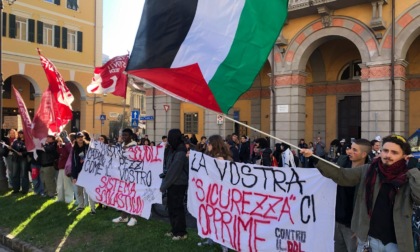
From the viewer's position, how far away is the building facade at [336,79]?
15.7 meters

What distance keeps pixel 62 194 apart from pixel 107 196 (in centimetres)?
230

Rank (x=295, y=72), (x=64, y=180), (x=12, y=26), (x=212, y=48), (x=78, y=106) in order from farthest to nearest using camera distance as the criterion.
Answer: (x=78, y=106) < (x=12, y=26) < (x=295, y=72) < (x=64, y=180) < (x=212, y=48)

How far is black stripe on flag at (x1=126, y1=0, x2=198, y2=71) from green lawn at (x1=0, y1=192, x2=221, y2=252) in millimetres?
2766

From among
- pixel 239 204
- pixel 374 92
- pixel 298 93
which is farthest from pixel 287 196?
pixel 298 93

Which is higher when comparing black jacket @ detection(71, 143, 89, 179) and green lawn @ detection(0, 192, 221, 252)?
black jacket @ detection(71, 143, 89, 179)

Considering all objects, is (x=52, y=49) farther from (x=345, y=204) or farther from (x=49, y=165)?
(x=345, y=204)

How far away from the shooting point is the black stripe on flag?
15.0 feet

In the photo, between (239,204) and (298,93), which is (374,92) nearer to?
(298,93)

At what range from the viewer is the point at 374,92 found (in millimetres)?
15961

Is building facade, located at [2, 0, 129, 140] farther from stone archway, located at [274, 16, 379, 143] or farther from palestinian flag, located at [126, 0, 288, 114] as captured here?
palestinian flag, located at [126, 0, 288, 114]

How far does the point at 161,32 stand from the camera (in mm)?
4695

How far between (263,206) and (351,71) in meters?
18.0

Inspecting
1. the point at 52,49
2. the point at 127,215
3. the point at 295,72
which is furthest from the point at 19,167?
the point at 52,49

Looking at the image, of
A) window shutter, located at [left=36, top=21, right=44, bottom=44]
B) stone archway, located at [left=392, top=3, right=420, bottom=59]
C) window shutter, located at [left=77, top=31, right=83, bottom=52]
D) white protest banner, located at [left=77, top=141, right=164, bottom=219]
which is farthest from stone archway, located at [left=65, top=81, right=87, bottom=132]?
white protest banner, located at [left=77, top=141, right=164, bottom=219]
